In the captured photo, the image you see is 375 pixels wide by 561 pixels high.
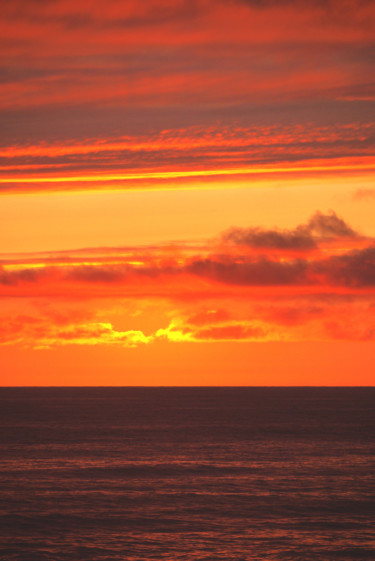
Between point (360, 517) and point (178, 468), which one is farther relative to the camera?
point (178, 468)

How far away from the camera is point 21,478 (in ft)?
273

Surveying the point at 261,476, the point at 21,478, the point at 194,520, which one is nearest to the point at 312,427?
the point at 261,476

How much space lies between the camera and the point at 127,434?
14438 centimetres

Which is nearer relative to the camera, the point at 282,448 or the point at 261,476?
the point at 261,476

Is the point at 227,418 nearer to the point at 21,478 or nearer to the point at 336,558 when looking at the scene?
the point at 21,478

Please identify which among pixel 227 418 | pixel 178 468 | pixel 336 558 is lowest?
pixel 336 558

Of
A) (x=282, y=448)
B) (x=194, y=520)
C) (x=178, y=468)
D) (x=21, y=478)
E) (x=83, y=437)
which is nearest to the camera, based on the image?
(x=194, y=520)

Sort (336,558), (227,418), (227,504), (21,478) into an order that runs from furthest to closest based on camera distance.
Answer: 1. (227,418)
2. (21,478)
3. (227,504)
4. (336,558)

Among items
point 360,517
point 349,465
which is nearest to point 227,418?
point 349,465

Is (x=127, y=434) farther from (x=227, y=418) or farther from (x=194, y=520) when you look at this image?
(x=194, y=520)

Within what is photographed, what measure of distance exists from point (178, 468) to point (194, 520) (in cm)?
2962

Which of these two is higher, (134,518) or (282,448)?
(282,448)

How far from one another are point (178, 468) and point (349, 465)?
2121cm

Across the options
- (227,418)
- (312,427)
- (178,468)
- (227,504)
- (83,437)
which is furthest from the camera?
(227,418)
